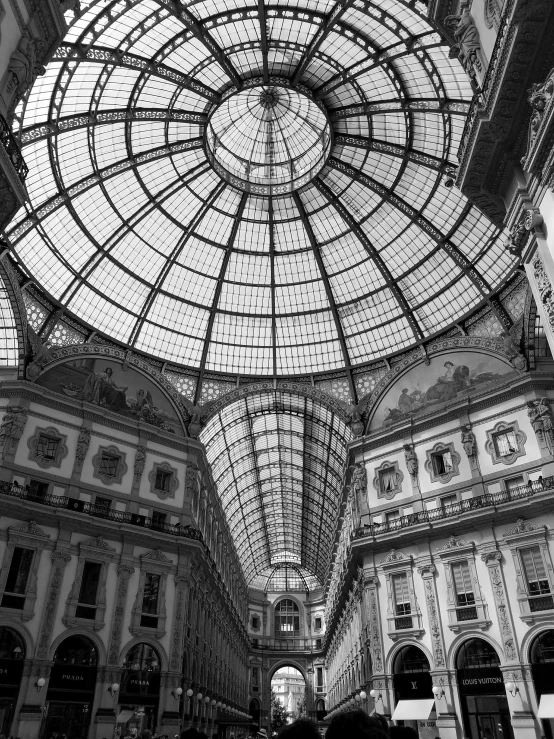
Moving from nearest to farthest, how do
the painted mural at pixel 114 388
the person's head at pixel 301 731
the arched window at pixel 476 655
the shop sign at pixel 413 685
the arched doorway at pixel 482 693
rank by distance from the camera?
the person's head at pixel 301 731, the arched doorway at pixel 482 693, the arched window at pixel 476 655, the shop sign at pixel 413 685, the painted mural at pixel 114 388

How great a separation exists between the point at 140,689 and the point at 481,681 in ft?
59.6

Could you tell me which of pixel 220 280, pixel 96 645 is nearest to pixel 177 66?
pixel 220 280

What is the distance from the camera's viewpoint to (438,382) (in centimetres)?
3769

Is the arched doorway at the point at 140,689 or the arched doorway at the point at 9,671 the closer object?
the arched doorway at the point at 9,671

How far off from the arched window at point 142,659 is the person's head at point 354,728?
101 feet

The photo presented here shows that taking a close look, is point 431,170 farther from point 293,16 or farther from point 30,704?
point 30,704

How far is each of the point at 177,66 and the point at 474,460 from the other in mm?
29379

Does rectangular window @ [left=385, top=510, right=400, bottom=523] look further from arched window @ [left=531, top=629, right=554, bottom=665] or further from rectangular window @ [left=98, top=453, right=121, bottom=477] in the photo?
rectangular window @ [left=98, top=453, right=121, bottom=477]

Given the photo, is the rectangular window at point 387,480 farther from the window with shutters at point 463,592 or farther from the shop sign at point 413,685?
the shop sign at point 413,685

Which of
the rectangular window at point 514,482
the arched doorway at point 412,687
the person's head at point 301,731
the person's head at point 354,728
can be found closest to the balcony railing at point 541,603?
the rectangular window at point 514,482

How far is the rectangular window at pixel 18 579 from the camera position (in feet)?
92.0

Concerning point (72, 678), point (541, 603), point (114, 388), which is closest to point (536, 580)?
point (541, 603)

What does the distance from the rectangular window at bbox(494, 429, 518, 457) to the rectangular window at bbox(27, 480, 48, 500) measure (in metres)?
26.6

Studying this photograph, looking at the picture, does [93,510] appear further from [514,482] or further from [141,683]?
[514,482]
